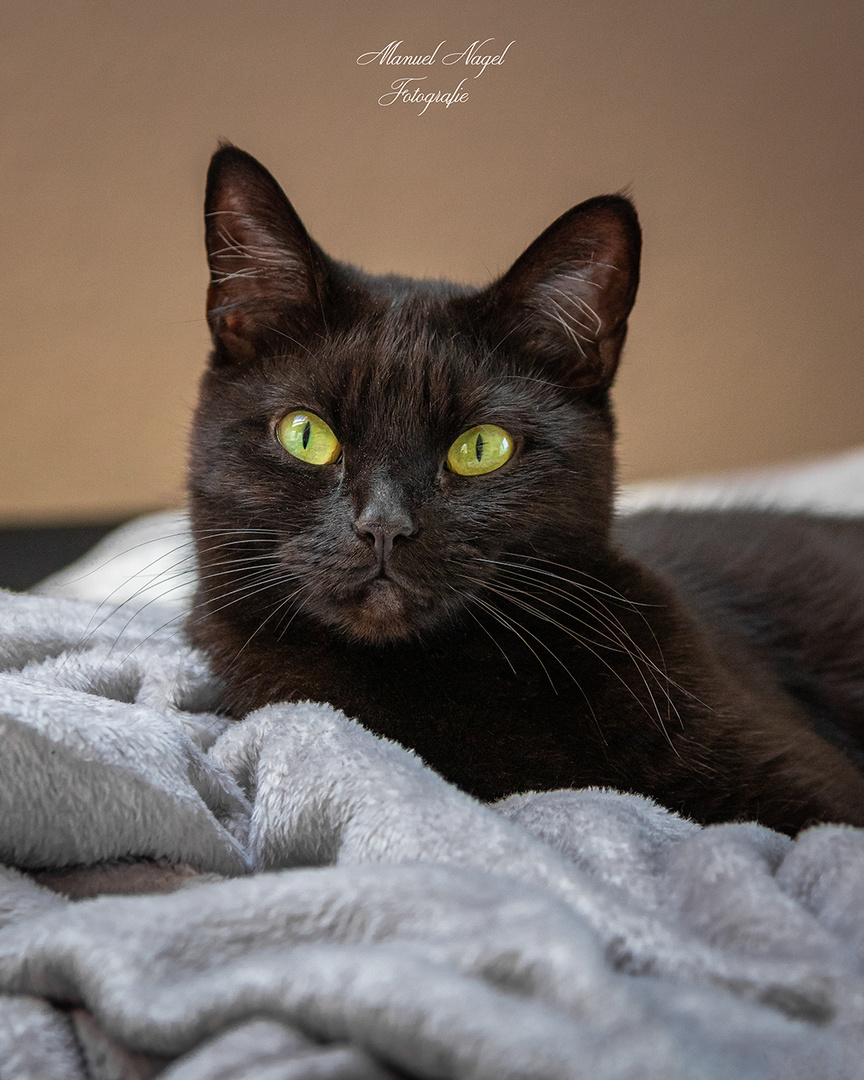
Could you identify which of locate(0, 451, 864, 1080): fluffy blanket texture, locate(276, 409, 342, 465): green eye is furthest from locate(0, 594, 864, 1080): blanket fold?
locate(276, 409, 342, 465): green eye

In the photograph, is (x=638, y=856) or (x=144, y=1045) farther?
A: (x=638, y=856)

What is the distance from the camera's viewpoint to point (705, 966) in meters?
0.43

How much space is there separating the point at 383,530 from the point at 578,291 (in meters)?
0.40

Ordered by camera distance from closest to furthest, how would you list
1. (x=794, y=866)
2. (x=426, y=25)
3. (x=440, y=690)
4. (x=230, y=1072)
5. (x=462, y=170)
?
(x=230, y=1072)
(x=794, y=866)
(x=440, y=690)
(x=426, y=25)
(x=462, y=170)

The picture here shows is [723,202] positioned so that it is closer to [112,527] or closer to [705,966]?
[112,527]

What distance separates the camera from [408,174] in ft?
9.86

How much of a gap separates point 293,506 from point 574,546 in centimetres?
29

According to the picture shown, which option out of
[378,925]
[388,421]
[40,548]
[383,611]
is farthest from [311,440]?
[40,548]

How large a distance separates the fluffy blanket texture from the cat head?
0.18m

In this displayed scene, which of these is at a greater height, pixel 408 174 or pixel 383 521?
pixel 408 174

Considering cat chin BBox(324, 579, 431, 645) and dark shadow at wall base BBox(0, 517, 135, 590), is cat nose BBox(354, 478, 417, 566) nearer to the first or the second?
cat chin BBox(324, 579, 431, 645)

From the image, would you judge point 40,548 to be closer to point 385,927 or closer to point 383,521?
point 383,521

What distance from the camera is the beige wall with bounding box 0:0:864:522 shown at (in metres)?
2.84

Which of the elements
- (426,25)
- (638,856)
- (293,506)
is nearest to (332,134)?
(426,25)
